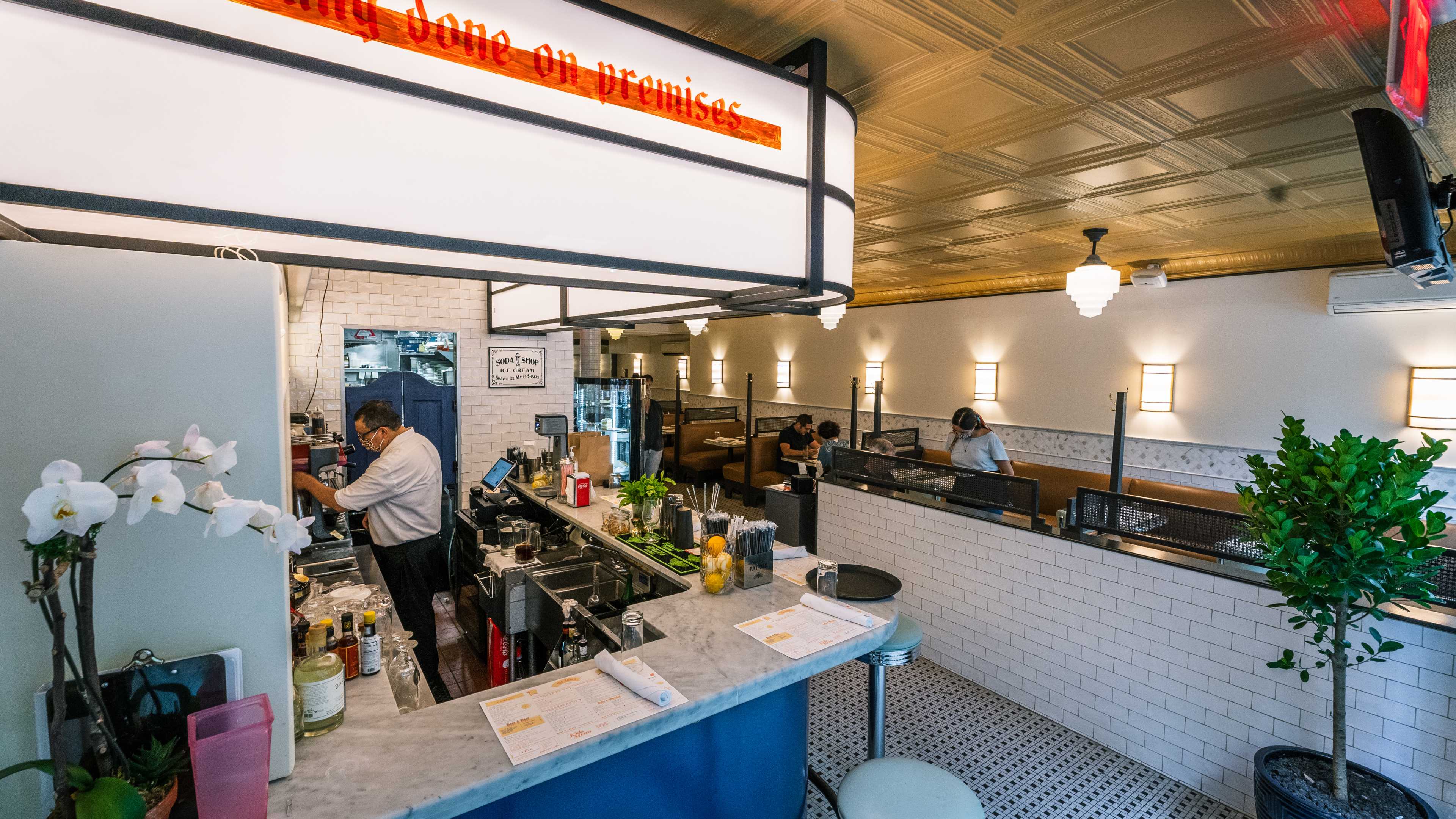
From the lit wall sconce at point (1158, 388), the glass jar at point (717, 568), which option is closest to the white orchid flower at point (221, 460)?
the glass jar at point (717, 568)

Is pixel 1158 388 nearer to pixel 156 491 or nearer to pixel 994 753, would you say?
pixel 994 753

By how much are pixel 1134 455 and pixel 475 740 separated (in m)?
7.09

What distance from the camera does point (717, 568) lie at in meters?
2.53

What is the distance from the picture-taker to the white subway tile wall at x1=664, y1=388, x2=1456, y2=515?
5.68 metres

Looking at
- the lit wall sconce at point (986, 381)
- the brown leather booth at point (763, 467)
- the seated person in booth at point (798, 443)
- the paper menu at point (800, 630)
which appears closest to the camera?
the paper menu at point (800, 630)

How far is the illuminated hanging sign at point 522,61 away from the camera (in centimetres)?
98

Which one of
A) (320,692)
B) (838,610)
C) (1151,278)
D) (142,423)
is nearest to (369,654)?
(320,692)

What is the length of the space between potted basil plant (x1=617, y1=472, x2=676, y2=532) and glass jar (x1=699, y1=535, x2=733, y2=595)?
0.79 metres

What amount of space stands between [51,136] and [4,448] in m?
0.59

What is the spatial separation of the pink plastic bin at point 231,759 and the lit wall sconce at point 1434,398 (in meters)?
7.22

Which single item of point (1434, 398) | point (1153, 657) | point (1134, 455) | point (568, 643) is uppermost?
point (1434, 398)

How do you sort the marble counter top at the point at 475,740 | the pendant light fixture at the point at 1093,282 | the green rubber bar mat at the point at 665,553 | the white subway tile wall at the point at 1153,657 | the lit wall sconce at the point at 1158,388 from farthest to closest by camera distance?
the lit wall sconce at the point at 1158,388, the pendant light fixture at the point at 1093,282, the green rubber bar mat at the point at 665,553, the white subway tile wall at the point at 1153,657, the marble counter top at the point at 475,740

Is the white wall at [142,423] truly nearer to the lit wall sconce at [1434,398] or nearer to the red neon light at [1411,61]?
the red neon light at [1411,61]

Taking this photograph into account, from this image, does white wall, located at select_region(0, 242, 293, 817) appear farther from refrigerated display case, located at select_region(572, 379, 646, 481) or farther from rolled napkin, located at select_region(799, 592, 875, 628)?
refrigerated display case, located at select_region(572, 379, 646, 481)
